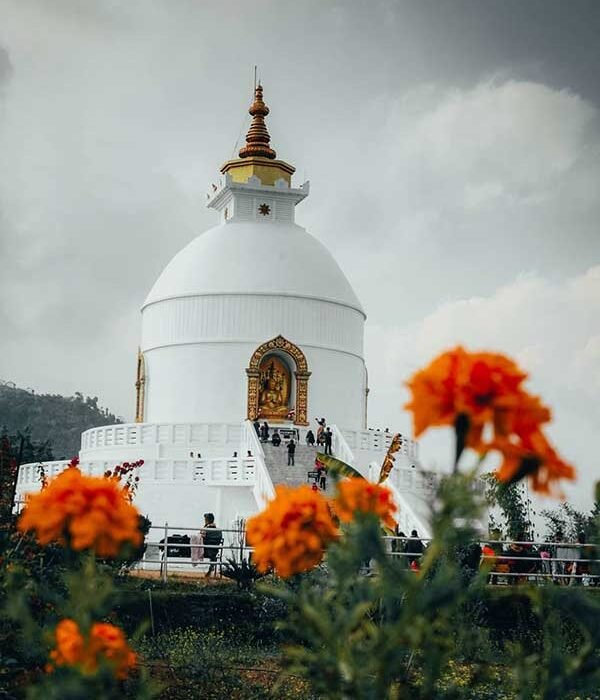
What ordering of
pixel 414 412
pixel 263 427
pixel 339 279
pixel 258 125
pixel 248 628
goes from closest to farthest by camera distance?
pixel 414 412
pixel 248 628
pixel 263 427
pixel 339 279
pixel 258 125

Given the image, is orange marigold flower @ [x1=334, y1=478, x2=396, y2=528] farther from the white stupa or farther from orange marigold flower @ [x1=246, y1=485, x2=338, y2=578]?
the white stupa

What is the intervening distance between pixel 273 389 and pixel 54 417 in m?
35.7

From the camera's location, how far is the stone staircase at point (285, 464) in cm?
2700

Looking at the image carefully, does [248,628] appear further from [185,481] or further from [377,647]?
[185,481]

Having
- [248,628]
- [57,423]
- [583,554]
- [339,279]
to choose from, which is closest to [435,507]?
[248,628]

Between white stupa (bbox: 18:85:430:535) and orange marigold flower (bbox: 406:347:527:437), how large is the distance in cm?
2537

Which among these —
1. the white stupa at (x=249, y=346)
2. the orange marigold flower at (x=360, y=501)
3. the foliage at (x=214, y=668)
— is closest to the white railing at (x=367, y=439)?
the white stupa at (x=249, y=346)

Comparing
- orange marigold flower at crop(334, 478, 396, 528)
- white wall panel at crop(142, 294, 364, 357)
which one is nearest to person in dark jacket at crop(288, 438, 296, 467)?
white wall panel at crop(142, 294, 364, 357)

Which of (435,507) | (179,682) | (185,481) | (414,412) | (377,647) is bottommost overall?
(179,682)

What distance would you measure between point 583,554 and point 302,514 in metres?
13.7

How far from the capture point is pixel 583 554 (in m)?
16.7

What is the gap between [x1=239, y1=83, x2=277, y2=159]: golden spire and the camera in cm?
3809

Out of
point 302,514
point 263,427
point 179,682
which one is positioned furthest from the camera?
point 263,427

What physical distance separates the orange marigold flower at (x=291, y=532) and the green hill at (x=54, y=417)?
193 ft
